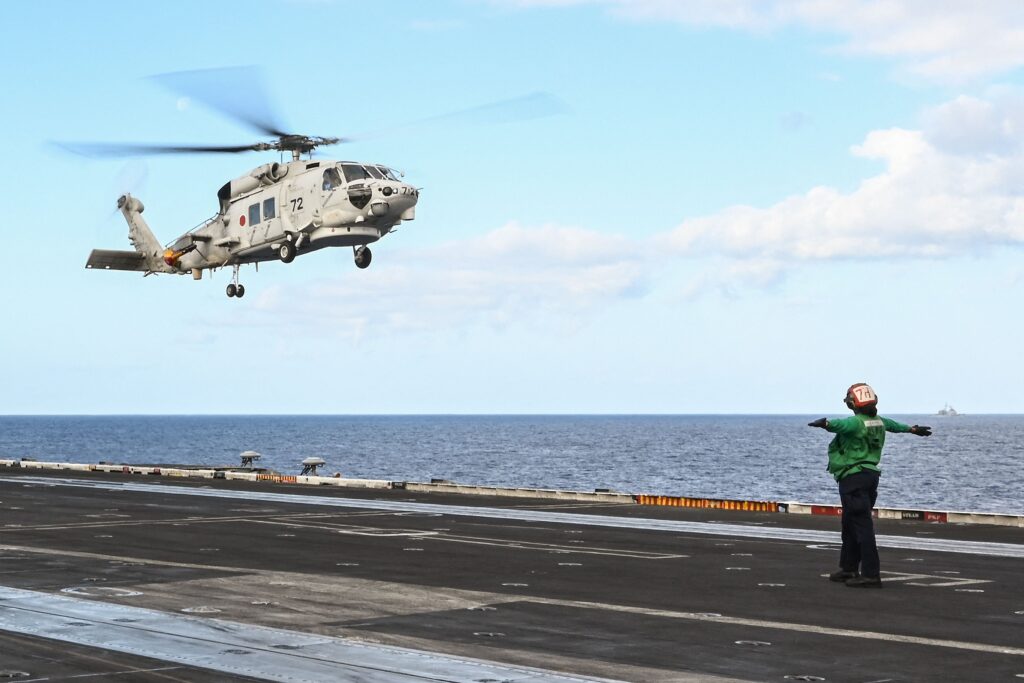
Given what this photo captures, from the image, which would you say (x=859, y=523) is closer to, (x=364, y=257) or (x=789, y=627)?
(x=789, y=627)

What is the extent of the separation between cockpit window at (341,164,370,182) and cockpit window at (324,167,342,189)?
0.24m

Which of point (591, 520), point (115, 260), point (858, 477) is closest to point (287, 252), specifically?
point (115, 260)

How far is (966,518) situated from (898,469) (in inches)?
3977

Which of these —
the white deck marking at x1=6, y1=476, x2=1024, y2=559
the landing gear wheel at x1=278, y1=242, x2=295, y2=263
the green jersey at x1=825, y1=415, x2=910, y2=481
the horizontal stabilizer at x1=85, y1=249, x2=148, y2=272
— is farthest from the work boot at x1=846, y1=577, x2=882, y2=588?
the horizontal stabilizer at x1=85, y1=249, x2=148, y2=272

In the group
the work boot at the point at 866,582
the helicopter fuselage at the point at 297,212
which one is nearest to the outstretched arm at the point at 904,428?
the work boot at the point at 866,582

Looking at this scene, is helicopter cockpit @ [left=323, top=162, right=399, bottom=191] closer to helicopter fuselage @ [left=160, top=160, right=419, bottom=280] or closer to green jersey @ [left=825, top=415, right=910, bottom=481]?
helicopter fuselage @ [left=160, top=160, right=419, bottom=280]

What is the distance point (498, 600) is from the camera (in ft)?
47.9

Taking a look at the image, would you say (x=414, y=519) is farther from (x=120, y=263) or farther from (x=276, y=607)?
(x=120, y=263)

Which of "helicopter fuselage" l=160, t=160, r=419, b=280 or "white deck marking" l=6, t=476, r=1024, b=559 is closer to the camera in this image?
"white deck marking" l=6, t=476, r=1024, b=559

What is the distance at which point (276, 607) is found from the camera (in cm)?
1402

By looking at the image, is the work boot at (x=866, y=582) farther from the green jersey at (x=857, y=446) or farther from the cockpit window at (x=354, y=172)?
the cockpit window at (x=354, y=172)

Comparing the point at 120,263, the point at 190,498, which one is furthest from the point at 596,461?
the point at 190,498

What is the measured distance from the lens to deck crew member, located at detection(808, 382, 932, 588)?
1555cm

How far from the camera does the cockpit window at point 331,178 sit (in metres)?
37.1
